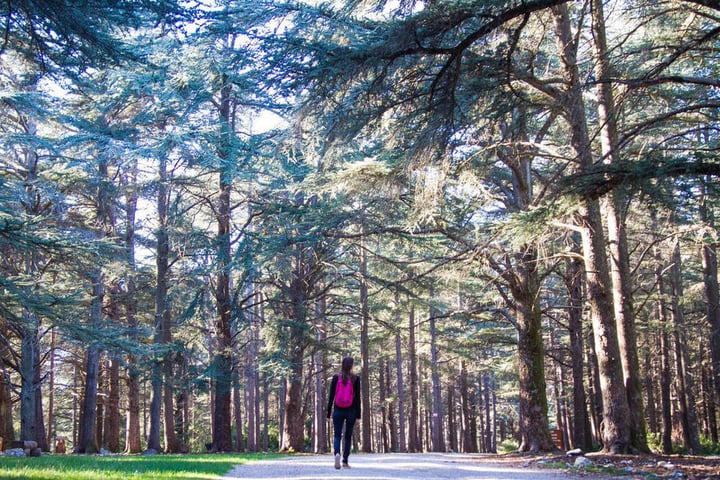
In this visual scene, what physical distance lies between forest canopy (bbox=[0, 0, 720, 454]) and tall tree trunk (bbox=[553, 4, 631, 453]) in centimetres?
5

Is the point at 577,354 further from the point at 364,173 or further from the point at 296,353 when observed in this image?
the point at 364,173

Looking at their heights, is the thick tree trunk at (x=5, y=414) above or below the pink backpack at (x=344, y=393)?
below

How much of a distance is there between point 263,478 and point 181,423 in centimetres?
2287

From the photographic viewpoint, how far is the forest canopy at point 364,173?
6.52 meters

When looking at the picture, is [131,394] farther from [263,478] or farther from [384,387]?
[384,387]

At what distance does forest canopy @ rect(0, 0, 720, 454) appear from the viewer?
6520 mm

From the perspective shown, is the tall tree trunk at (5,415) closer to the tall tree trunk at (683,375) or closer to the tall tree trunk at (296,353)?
the tall tree trunk at (296,353)

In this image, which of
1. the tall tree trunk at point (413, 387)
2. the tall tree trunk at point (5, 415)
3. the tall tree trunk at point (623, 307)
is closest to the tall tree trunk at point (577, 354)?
the tall tree trunk at point (623, 307)

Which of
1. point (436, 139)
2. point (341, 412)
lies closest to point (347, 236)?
point (341, 412)

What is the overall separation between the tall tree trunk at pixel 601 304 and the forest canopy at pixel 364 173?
2.1 inches

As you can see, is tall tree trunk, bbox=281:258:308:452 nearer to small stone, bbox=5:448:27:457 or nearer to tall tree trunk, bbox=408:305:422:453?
small stone, bbox=5:448:27:457

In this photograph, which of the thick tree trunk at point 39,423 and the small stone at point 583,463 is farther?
the thick tree trunk at point 39,423

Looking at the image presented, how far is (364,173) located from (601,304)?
17.3ft

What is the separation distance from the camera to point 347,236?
14172 mm
